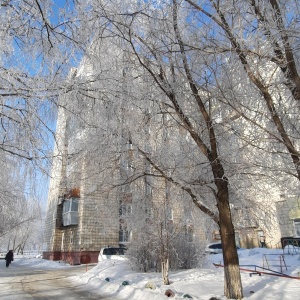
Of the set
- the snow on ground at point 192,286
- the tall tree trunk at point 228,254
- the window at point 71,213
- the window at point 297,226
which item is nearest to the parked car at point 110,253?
the window at point 71,213

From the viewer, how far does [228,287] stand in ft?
22.2

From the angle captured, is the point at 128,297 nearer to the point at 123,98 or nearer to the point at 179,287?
the point at 179,287

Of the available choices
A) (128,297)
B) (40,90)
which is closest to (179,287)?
(128,297)

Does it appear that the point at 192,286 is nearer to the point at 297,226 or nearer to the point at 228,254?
the point at 228,254

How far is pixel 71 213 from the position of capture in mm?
25250

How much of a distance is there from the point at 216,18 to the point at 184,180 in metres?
4.19

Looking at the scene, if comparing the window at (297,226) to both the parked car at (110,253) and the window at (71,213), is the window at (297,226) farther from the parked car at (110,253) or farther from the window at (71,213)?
the window at (71,213)

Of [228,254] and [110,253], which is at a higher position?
[110,253]

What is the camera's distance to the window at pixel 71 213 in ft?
82.4

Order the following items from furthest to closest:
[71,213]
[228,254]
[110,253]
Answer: [71,213] < [110,253] < [228,254]

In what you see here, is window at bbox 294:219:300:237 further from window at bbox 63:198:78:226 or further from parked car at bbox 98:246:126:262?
window at bbox 63:198:78:226

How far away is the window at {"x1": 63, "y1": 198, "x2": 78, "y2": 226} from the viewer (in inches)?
989

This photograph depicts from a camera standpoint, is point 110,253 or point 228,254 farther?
point 110,253

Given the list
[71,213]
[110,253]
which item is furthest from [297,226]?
[71,213]
